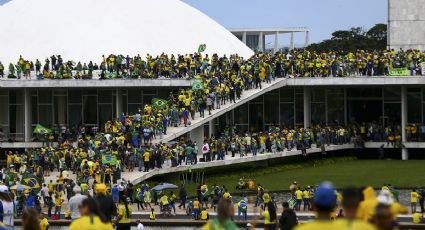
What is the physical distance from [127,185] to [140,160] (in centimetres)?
497

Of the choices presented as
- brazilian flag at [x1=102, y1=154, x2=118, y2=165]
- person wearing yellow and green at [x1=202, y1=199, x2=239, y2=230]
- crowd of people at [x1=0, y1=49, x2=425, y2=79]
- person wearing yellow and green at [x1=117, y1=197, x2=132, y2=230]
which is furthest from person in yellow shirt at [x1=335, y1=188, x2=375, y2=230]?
crowd of people at [x1=0, y1=49, x2=425, y2=79]

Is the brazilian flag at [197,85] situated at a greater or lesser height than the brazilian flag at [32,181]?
greater

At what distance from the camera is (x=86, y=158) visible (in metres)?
36.8

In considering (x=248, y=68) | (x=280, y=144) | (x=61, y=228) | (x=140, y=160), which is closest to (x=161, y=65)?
(x=248, y=68)

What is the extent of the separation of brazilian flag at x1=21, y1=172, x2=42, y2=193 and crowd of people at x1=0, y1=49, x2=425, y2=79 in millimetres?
15396

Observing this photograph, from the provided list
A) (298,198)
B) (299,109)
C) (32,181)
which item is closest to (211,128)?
(299,109)

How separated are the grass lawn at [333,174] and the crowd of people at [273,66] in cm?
410

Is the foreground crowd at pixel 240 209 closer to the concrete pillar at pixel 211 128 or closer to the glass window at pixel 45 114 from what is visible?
the concrete pillar at pixel 211 128

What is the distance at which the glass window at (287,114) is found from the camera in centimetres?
5353

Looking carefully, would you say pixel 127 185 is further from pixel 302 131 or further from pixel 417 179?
pixel 302 131

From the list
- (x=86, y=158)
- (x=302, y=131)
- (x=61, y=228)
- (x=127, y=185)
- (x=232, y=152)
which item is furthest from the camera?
(x=302, y=131)

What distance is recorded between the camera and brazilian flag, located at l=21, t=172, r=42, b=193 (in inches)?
1277

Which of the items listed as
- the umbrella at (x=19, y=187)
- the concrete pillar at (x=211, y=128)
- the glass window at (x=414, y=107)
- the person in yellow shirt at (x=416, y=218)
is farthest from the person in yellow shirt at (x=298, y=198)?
the glass window at (x=414, y=107)

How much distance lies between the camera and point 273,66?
48.8 metres
